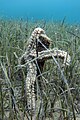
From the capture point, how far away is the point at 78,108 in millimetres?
1810

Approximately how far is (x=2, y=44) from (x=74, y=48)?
69 cm

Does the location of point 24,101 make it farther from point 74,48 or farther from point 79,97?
point 74,48

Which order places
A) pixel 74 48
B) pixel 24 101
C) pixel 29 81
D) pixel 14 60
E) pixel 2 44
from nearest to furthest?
pixel 24 101 → pixel 29 81 → pixel 14 60 → pixel 74 48 → pixel 2 44

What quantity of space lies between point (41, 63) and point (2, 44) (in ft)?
3.26

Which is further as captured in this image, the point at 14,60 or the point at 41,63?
the point at 14,60

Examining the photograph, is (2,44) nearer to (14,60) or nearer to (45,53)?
(14,60)

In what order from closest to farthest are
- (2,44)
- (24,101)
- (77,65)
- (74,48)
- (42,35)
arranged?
(24,101), (42,35), (77,65), (74,48), (2,44)

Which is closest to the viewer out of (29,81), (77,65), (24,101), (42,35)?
(24,101)

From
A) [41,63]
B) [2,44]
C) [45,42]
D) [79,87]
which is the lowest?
[79,87]

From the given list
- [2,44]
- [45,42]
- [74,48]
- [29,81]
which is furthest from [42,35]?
[2,44]

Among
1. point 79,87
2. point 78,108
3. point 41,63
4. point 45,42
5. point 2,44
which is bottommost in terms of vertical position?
point 78,108

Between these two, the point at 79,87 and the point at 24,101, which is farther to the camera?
the point at 79,87

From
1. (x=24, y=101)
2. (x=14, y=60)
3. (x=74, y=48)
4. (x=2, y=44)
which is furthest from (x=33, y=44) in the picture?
(x=2, y=44)

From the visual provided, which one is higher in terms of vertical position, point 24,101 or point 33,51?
point 33,51
